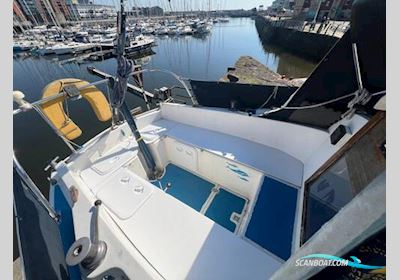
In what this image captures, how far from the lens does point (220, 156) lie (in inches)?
118

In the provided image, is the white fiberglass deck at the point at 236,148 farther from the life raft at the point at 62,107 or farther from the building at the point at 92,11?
the building at the point at 92,11

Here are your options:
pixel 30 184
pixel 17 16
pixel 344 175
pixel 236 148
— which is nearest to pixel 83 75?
pixel 30 184

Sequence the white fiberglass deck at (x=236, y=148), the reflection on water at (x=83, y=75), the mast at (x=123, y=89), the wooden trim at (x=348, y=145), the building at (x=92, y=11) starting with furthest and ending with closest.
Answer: the building at (x=92, y=11) → the reflection on water at (x=83, y=75) → the white fiberglass deck at (x=236, y=148) → the mast at (x=123, y=89) → the wooden trim at (x=348, y=145)

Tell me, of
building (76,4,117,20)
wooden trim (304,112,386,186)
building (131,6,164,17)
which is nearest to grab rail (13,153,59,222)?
wooden trim (304,112,386,186)

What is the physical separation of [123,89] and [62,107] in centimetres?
94

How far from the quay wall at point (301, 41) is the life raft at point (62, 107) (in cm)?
1978

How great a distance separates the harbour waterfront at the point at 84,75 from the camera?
7.36m

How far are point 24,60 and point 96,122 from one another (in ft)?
65.7

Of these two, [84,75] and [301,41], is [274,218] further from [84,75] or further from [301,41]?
[301,41]

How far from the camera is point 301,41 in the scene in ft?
70.8

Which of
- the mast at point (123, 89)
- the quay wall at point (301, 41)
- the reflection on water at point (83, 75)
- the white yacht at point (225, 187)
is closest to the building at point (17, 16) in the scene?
the reflection on water at point (83, 75)

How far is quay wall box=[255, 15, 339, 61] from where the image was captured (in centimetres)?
1749

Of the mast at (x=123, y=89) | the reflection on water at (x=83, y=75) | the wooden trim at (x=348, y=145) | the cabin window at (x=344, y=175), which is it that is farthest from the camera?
the reflection on water at (x=83, y=75)

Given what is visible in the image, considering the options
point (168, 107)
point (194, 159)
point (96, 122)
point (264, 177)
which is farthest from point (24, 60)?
point (264, 177)
